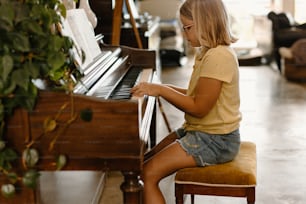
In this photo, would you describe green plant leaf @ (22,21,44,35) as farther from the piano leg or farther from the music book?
the piano leg

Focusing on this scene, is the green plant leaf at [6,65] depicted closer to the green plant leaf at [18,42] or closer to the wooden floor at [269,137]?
the green plant leaf at [18,42]

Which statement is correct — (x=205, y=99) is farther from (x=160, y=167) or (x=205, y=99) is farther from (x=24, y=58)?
(x=24, y=58)

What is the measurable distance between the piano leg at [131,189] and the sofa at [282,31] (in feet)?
18.3

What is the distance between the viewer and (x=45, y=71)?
1.66 metres

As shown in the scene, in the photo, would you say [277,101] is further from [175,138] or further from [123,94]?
[123,94]

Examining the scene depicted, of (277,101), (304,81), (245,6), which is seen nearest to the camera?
(277,101)

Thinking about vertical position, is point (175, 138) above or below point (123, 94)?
below

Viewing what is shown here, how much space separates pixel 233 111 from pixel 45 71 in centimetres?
91

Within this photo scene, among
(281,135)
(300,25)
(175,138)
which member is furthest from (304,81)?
(175,138)

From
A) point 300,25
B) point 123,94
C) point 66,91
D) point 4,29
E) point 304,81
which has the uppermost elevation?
point 4,29

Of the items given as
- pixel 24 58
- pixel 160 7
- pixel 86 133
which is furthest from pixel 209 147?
pixel 160 7

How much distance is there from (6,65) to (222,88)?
95cm

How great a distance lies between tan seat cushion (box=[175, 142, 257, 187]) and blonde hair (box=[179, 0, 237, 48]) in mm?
530

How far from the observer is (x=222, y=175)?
210cm
